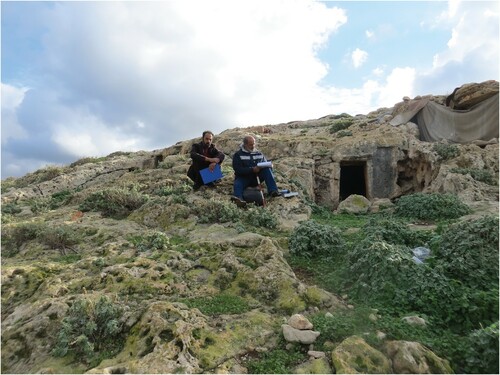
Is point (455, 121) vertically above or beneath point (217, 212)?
above

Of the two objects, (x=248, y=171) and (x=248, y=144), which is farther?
(x=248, y=144)

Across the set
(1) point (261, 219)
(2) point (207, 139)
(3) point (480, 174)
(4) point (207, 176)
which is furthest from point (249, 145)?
(3) point (480, 174)

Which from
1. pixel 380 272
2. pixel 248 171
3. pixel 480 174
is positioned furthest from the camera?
pixel 480 174

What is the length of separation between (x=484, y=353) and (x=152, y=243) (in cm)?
525

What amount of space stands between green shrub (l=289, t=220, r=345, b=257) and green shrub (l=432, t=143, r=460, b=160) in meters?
9.02

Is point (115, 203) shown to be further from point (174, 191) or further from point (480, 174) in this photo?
point (480, 174)

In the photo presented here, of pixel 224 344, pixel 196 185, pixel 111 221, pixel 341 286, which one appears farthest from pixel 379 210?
pixel 224 344

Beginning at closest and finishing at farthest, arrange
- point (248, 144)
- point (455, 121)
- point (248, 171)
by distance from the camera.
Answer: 1. point (248, 171)
2. point (248, 144)
3. point (455, 121)

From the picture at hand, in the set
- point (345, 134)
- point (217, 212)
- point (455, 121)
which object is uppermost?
point (455, 121)

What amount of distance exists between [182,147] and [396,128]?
11.1 m

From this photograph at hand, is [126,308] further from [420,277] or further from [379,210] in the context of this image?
[379,210]

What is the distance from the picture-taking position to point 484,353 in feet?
11.1

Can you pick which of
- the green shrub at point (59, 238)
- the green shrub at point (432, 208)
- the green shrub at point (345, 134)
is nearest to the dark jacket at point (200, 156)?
the green shrub at point (59, 238)

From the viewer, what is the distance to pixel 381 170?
580 inches
